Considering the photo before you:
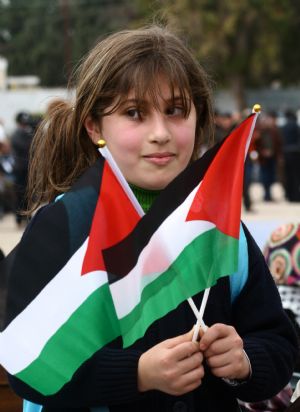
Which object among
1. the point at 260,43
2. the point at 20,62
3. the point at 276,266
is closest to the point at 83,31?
the point at 20,62

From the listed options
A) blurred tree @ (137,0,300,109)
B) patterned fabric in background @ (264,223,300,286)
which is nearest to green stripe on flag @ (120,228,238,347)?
patterned fabric in background @ (264,223,300,286)

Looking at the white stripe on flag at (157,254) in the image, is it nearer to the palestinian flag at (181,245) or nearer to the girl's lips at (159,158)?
the palestinian flag at (181,245)

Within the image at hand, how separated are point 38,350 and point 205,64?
1.11 metres

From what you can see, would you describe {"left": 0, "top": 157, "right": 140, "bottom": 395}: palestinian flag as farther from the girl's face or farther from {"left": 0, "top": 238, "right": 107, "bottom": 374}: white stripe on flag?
the girl's face

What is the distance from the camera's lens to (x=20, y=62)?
67750mm

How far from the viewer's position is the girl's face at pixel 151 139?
209 centimetres

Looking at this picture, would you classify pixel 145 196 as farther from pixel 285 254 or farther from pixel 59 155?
pixel 285 254

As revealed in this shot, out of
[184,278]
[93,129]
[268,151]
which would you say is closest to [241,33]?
[268,151]

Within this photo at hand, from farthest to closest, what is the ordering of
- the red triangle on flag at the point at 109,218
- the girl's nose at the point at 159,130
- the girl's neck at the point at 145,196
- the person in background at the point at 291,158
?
the person in background at the point at 291,158 → the girl's neck at the point at 145,196 → the girl's nose at the point at 159,130 → the red triangle on flag at the point at 109,218

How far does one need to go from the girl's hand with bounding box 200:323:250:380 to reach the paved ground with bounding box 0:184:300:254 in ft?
23.3

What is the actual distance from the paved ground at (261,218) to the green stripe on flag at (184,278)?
7054 millimetres

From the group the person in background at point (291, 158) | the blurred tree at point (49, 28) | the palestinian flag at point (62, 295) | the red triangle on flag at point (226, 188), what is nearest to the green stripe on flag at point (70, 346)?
the palestinian flag at point (62, 295)

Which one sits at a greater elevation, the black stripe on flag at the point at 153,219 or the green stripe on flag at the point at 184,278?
the black stripe on flag at the point at 153,219

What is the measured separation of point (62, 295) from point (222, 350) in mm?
325
